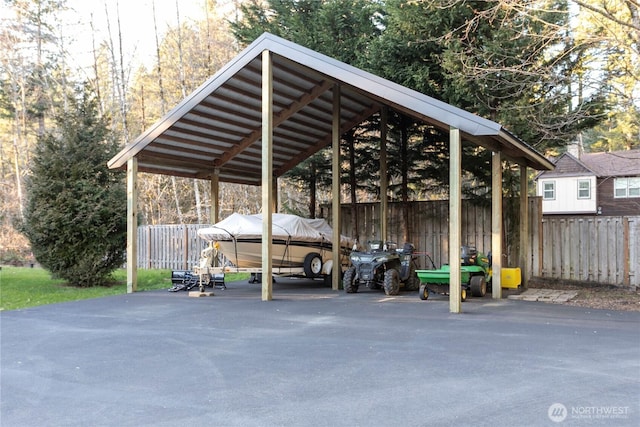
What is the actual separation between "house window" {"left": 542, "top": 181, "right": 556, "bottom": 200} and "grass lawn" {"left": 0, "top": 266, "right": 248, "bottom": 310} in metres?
21.8

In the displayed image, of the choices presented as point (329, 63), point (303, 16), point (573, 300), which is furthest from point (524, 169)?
point (303, 16)

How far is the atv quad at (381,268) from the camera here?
1109cm

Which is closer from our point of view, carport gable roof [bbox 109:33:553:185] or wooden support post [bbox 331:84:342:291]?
carport gable roof [bbox 109:33:553:185]

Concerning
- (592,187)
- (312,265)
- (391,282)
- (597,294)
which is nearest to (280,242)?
(312,265)

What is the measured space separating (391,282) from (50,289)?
8993 millimetres

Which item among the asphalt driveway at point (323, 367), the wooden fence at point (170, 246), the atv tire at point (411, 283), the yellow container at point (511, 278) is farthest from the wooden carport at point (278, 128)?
the wooden fence at point (170, 246)

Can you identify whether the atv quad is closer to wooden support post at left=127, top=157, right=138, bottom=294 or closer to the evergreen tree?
wooden support post at left=127, top=157, right=138, bottom=294

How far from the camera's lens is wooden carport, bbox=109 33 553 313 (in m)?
9.12

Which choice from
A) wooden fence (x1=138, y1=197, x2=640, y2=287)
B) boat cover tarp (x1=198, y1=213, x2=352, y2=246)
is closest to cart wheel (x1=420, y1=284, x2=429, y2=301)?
wooden fence (x1=138, y1=197, x2=640, y2=287)

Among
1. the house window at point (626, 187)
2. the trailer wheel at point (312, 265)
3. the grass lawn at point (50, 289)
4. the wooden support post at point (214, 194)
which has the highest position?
the house window at point (626, 187)

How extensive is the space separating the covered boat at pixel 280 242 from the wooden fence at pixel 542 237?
2592mm

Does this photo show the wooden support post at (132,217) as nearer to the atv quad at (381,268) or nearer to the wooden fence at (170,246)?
the atv quad at (381,268)

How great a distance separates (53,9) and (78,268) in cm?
1954

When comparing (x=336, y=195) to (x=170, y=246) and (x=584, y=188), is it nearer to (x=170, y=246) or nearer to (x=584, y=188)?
(x=170, y=246)
